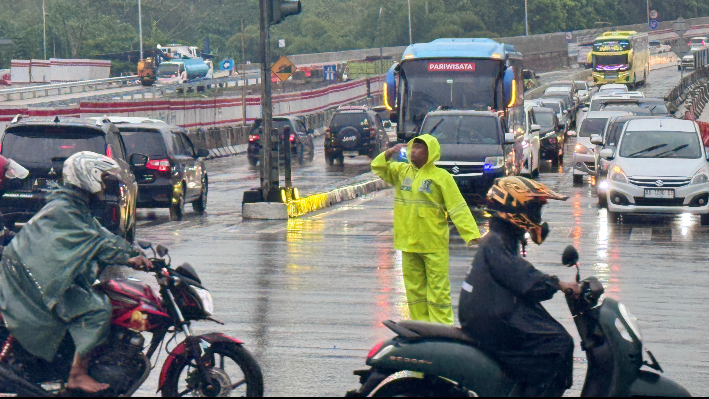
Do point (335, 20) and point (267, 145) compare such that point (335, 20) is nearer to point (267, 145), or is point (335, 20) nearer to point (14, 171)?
point (267, 145)

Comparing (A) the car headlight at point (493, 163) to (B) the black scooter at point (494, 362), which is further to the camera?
(A) the car headlight at point (493, 163)

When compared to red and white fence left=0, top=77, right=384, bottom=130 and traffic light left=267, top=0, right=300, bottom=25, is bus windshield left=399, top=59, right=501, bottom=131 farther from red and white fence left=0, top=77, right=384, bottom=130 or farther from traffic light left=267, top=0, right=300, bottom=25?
red and white fence left=0, top=77, right=384, bottom=130

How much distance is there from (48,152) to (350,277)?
507 cm

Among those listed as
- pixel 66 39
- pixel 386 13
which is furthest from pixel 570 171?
pixel 386 13

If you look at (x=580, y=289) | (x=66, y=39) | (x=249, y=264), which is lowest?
(x=249, y=264)

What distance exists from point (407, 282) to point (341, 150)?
Answer: 2698 centimetres

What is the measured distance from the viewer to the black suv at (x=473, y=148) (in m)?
21.7

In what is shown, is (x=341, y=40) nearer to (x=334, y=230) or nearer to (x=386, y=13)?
(x=386, y=13)

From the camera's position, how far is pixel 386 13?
12531cm

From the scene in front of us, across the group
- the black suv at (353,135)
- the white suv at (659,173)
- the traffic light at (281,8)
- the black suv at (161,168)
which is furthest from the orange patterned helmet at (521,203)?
the black suv at (353,135)

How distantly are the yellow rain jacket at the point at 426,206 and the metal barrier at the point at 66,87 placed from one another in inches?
1968

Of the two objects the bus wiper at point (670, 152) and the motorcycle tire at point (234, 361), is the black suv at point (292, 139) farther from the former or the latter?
the motorcycle tire at point (234, 361)

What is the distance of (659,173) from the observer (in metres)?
19.3

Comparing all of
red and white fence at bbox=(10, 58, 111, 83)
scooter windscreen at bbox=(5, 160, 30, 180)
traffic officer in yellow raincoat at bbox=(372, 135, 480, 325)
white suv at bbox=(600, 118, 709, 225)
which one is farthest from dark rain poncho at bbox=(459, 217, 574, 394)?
red and white fence at bbox=(10, 58, 111, 83)
